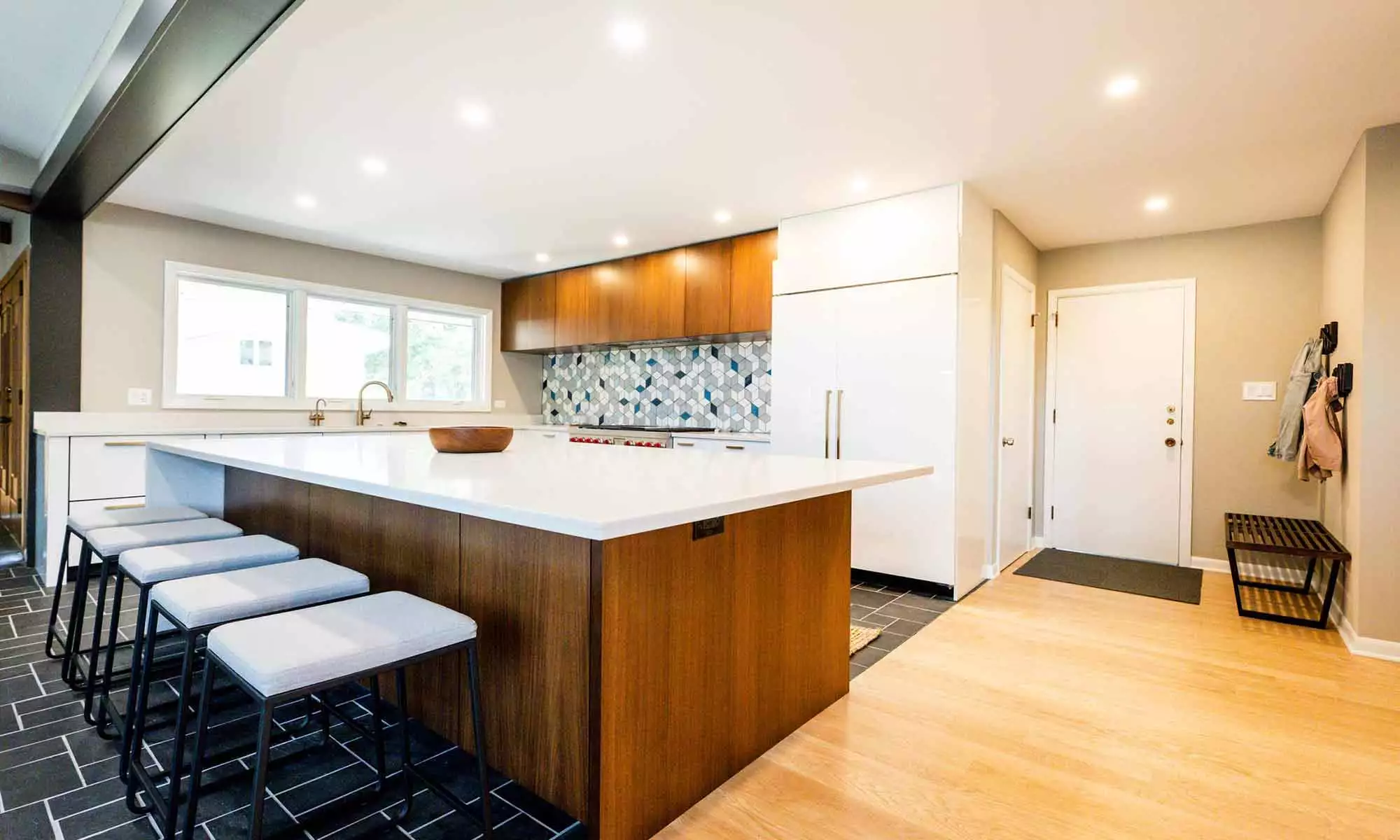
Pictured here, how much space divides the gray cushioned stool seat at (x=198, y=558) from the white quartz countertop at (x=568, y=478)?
26cm

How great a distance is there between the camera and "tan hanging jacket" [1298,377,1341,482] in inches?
122

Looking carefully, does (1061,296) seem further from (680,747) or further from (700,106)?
(680,747)

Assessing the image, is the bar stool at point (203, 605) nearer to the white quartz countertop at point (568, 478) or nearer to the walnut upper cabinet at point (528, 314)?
the white quartz countertop at point (568, 478)

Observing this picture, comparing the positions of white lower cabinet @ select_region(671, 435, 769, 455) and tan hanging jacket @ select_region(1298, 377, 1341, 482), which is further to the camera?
white lower cabinet @ select_region(671, 435, 769, 455)

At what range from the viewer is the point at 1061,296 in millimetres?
4785

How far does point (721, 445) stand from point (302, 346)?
331cm

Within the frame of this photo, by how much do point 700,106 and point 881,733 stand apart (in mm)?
2444

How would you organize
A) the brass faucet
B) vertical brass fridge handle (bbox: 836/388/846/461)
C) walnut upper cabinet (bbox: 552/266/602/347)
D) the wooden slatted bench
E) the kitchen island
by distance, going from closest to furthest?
1. the kitchen island
2. the wooden slatted bench
3. vertical brass fridge handle (bbox: 836/388/846/461)
4. the brass faucet
5. walnut upper cabinet (bbox: 552/266/602/347)

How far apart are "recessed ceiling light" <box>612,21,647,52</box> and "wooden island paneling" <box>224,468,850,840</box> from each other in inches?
64.2

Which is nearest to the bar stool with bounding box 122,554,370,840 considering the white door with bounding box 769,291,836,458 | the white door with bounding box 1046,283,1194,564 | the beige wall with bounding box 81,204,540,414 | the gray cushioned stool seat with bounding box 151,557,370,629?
the gray cushioned stool seat with bounding box 151,557,370,629

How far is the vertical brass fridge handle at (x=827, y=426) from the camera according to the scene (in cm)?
397

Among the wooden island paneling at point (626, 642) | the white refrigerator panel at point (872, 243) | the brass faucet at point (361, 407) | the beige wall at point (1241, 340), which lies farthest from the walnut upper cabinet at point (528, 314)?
the beige wall at point (1241, 340)

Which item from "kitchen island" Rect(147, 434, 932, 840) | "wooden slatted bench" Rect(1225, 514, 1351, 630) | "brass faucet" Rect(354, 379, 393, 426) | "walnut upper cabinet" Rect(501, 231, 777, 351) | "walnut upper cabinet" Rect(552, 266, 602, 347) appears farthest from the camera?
"walnut upper cabinet" Rect(552, 266, 602, 347)

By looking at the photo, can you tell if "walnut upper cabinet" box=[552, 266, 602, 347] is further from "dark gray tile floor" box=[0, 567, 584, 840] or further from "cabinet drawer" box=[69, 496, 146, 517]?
"dark gray tile floor" box=[0, 567, 584, 840]
